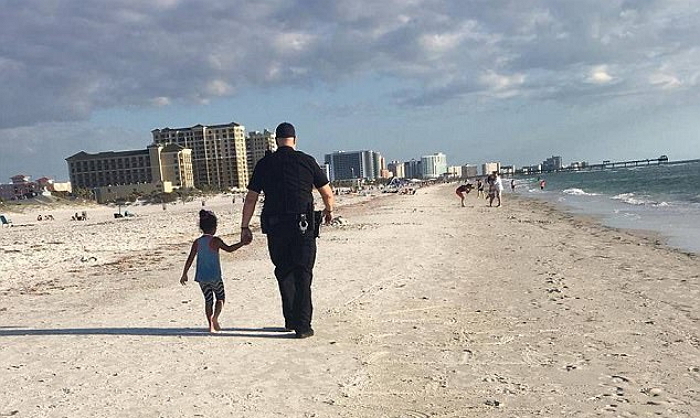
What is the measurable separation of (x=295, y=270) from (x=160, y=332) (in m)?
1.67

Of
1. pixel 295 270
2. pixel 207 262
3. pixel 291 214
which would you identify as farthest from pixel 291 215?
pixel 207 262

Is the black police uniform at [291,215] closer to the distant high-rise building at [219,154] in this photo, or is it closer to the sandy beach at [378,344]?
the sandy beach at [378,344]

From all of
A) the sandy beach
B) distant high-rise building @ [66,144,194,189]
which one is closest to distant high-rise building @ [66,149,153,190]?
distant high-rise building @ [66,144,194,189]

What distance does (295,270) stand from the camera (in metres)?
5.68

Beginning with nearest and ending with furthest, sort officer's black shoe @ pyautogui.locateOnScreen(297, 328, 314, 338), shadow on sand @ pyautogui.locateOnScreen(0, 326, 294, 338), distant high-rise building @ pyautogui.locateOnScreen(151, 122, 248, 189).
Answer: officer's black shoe @ pyautogui.locateOnScreen(297, 328, 314, 338) → shadow on sand @ pyautogui.locateOnScreen(0, 326, 294, 338) → distant high-rise building @ pyautogui.locateOnScreen(151, 122, 248, 189)

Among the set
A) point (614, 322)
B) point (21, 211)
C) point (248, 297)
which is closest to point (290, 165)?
point (248, 297)

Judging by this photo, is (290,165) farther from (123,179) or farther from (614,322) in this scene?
(123,179)

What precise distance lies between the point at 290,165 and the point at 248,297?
3.06 metres

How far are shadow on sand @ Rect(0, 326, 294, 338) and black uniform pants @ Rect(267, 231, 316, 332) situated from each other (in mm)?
252

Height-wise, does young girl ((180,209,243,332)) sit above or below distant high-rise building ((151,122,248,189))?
below

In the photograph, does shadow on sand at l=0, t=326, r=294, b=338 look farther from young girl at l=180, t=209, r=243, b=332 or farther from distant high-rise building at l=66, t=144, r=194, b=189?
distant high-rise building at l=66, t=144, r=194, b=189

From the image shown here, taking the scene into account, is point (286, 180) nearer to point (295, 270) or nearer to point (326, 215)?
point (326, 215)

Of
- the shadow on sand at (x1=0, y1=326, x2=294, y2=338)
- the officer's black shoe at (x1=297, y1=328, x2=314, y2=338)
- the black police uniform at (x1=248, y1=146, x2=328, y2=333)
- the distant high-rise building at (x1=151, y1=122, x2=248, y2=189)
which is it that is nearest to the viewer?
the black police uniform at (x1=248, y1=146, x2=328, y2=333)

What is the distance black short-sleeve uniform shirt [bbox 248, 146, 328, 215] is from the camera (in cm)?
556
